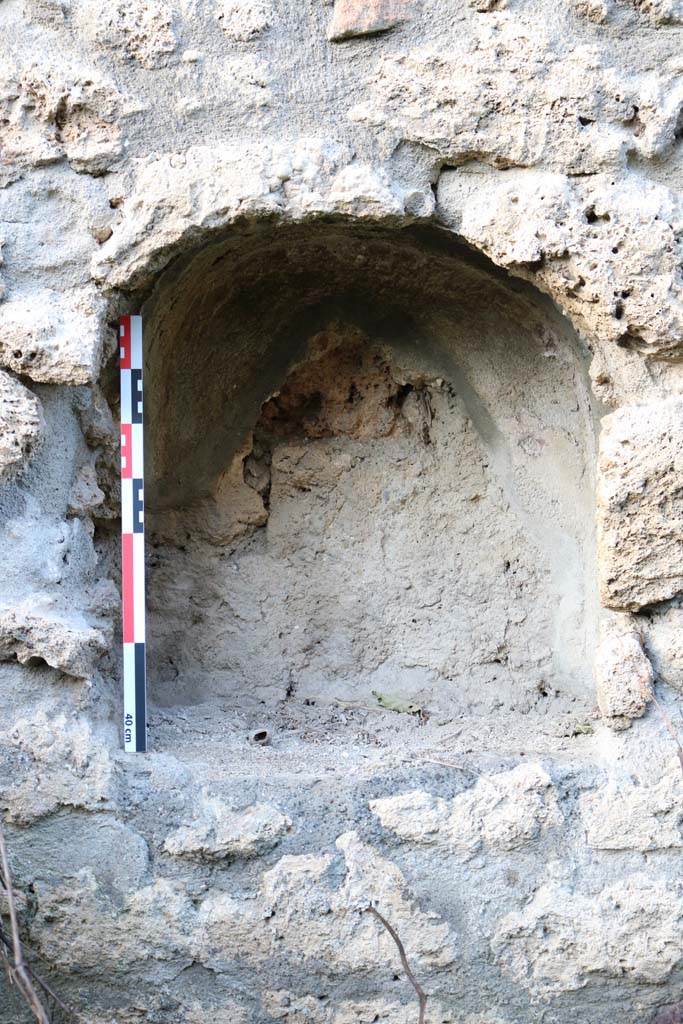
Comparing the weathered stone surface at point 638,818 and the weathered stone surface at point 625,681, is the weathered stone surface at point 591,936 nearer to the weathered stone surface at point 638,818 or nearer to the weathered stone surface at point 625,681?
the weathered stone surface at point 638,818

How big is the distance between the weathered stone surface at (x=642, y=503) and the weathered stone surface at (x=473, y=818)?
1.54 feet

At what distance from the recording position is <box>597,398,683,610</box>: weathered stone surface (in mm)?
2184

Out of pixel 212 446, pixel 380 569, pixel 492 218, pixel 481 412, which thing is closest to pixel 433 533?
pixel 380 569

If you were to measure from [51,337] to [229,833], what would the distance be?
1.07 metres

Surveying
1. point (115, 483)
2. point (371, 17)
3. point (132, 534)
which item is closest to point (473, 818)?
point (132, 534)

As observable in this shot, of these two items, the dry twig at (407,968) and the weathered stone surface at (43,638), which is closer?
the dry twig at (407,968)

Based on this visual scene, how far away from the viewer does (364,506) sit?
275 cm

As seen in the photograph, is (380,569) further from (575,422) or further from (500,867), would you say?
(500,867)

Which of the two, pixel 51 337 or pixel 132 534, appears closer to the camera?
pixel 51 337

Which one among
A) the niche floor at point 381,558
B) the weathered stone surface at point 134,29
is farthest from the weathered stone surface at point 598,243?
the weathered stone surface at point 134,29

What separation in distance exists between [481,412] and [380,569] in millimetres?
473

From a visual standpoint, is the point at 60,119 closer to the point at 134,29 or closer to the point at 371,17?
the point at 134,29

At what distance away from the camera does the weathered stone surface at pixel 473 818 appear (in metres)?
2.15

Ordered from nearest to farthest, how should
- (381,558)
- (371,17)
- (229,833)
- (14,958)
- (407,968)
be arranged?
1. (407,968)
2. (14,958)
3. (229,833)
4. (371,17)
5. (381,558)
